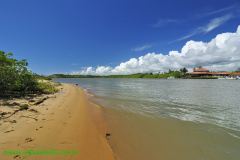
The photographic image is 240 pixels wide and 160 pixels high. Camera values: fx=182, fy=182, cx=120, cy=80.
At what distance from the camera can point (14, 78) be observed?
17953 millimetres

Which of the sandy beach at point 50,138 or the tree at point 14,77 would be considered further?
the tree at point 14,77

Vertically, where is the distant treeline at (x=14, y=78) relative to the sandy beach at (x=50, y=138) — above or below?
above

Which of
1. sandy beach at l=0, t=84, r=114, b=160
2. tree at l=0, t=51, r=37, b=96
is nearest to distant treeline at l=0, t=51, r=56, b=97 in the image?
tree at l=0, t=51, r=37, b=96

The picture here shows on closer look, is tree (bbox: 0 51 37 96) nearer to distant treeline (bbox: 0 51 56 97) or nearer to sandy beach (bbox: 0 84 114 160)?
distant treeline (bbox: 0 51 56 97)

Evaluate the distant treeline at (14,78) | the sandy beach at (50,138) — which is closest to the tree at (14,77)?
the distant treeline at (14,78)

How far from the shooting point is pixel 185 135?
27.7ft

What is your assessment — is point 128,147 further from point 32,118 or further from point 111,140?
point 32,118

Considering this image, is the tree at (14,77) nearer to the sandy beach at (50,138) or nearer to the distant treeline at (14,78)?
the distant treeline at (14,78)

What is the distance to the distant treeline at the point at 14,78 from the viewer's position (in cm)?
1658

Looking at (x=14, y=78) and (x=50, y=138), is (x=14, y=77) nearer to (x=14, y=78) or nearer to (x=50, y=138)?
(x=14, y=78)

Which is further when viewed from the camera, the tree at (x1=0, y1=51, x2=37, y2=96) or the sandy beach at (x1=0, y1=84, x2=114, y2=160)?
the tree at (x1=0, y1=51, x2=37, y2=96)

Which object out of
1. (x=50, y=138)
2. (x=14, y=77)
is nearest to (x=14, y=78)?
(x=14, y=77)

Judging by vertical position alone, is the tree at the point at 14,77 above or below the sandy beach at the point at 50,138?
above

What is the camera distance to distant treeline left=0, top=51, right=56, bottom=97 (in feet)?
54.4
